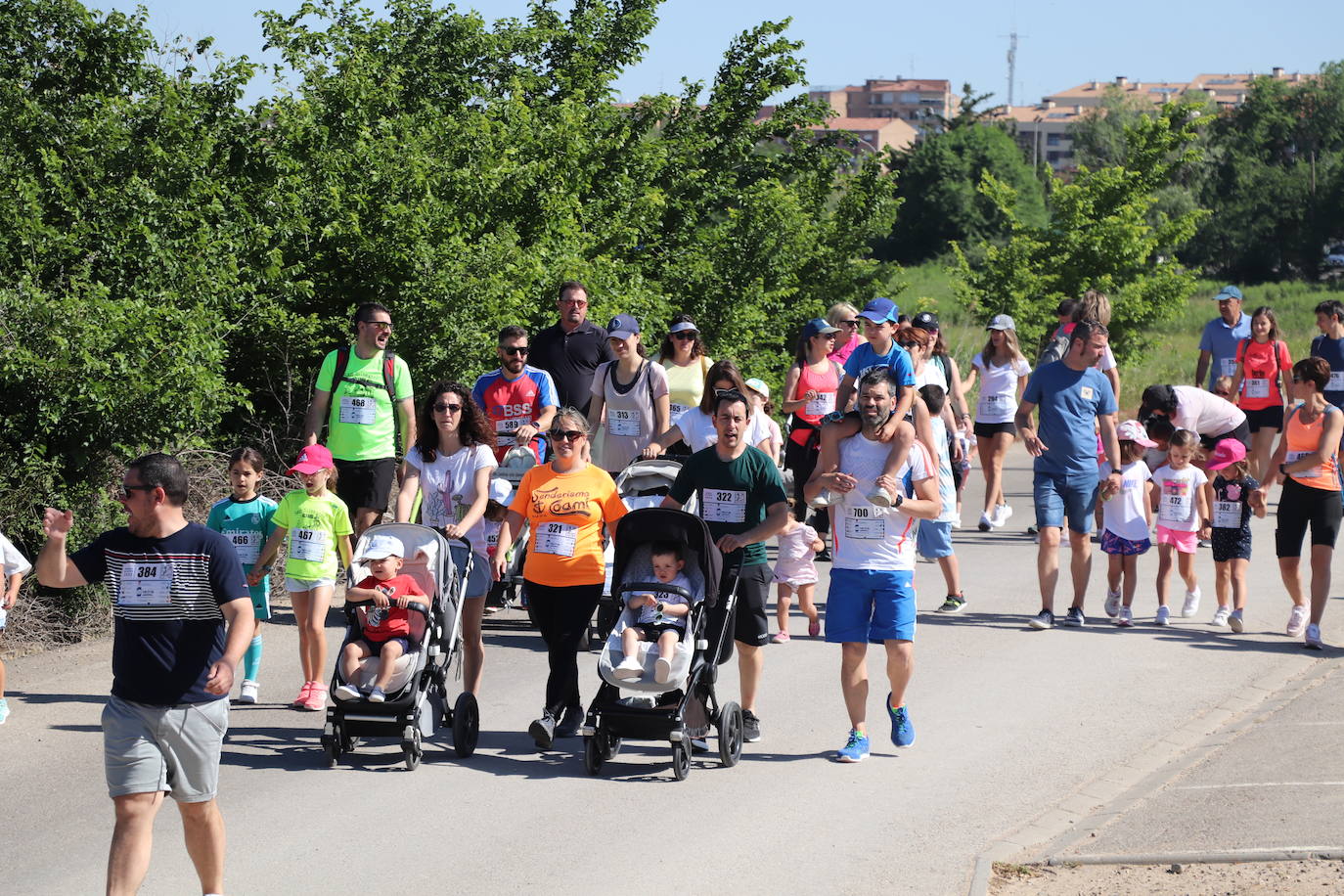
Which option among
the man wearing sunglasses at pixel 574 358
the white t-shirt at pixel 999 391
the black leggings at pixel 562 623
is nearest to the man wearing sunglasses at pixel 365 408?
the man wearing sunglasses at pixel 574 358

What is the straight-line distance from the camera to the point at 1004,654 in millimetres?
10758

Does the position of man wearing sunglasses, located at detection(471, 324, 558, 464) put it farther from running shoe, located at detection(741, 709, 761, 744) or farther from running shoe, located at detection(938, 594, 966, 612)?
running shoe, located at detection(741, 709, 761, 744)

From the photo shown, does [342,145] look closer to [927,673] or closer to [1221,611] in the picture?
[927,673]

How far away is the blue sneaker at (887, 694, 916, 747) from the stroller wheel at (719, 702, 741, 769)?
0.84 m

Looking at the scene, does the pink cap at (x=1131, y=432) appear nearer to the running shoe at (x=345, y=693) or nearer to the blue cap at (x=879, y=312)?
the blue cap at (x=879, y=312)

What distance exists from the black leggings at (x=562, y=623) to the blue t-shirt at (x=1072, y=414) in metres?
4.42

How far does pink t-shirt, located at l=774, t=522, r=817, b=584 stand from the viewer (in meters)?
11.2

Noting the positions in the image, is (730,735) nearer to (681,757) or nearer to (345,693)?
(681,757)

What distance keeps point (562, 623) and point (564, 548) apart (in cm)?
40

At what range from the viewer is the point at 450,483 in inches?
365

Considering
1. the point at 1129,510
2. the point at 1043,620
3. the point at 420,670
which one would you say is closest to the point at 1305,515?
the point at 1129,510

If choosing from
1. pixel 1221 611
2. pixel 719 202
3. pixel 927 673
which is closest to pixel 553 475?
pixel 927 673

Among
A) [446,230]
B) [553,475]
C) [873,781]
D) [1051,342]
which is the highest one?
[446,230]

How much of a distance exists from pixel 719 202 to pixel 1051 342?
7.84 meters
